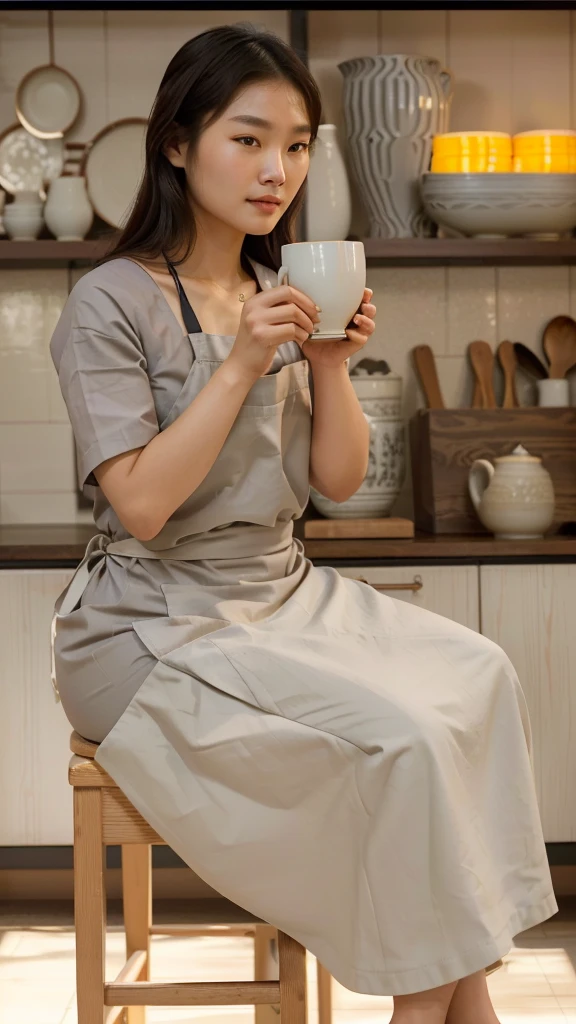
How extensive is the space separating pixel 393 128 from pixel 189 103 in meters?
1.13

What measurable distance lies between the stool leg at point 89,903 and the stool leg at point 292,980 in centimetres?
19

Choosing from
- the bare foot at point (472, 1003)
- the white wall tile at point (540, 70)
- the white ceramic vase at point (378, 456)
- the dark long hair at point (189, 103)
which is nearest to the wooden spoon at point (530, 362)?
the white ceramic vase at point (378, 456)

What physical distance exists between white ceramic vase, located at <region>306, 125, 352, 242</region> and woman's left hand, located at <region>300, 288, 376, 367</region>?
106 centimetres

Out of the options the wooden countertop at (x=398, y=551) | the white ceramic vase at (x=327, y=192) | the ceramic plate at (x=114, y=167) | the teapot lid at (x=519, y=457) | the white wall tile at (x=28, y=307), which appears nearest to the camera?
the wooden countertop at (x=398, y=551)

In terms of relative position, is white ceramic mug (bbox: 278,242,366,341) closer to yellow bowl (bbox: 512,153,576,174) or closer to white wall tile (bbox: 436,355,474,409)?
yellow bowl (bbox: 512,153,576,174)

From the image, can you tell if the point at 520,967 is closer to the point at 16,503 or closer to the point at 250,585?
the point at 250,585

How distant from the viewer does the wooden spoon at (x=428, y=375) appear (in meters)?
2.63

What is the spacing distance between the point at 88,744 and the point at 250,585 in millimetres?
268

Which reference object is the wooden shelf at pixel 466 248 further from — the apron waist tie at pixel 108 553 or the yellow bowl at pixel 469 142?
the apron waist tie at pixel 108 553

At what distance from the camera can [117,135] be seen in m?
2.58

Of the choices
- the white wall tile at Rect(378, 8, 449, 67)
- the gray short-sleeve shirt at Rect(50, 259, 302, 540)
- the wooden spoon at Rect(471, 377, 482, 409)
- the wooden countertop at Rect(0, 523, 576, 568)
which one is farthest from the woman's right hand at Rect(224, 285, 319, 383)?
the white wall tile at Rect(378, 8, 449, 67)

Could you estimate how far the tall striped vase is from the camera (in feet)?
7.88

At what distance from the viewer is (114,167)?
258cm

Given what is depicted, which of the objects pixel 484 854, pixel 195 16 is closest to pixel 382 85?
pixel 195 16
